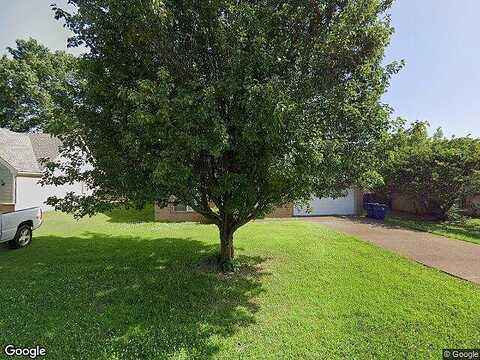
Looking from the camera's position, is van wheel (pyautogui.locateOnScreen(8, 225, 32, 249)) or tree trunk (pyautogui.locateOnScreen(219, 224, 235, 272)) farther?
van wheel (pyautogui.locateOnScreen(8, 225, 32, 249))

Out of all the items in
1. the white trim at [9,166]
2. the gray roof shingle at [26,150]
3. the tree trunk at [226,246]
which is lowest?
the tree trunk at [226,246]

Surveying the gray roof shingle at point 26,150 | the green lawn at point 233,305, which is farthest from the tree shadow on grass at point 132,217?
the green lawn at point 233,305

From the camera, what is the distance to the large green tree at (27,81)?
26141 mm

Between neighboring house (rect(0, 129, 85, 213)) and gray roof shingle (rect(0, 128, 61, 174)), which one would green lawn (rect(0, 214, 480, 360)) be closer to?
neighboring house (rect(0, 129, 85, 213))

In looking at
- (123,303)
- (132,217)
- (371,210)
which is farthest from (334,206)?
(123,303)

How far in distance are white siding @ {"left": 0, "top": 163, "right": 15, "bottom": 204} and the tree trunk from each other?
1486 cm

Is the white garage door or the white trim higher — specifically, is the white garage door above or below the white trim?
below

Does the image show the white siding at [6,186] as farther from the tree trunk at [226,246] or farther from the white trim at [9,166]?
the tree trunk at [226,246]

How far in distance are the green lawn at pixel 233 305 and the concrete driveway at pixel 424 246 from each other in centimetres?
80

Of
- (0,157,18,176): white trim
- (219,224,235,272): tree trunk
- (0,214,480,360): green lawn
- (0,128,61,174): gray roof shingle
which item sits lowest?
(0,214,480,360): green lawn

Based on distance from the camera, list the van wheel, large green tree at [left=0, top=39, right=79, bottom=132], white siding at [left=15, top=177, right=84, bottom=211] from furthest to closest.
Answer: large green tree at [left=0, top=39, right=79, bottom=132]
white siding at [left=15, top=177, right=84, bottom=211]
the van wheel

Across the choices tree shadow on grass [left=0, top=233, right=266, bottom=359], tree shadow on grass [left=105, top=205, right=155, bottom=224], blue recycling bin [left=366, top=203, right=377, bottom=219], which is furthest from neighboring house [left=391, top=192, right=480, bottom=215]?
tree shadow on grass [left=105, top=205, right=155, bottom=224]

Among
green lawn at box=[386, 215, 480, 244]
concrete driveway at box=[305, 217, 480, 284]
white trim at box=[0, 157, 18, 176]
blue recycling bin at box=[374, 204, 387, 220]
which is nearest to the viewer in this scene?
concrete driveway at box=[305, 217, 480, 284]

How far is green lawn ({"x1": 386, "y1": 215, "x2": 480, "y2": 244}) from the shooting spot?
12.4 meters
